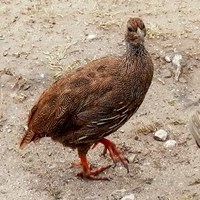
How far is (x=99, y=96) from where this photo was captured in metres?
5.95

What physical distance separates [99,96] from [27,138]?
31.5 inches

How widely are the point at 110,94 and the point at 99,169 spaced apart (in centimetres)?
88

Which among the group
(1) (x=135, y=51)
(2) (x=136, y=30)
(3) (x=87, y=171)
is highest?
(2) (x=136, y=30)

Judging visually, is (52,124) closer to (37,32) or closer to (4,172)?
(4,172)

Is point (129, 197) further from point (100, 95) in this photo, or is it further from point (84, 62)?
point (84, 62)

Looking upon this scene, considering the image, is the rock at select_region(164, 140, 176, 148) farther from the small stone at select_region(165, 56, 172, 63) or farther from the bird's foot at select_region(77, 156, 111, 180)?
the small stone at select_region(165, 56, 172, 63)

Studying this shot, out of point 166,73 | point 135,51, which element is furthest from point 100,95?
point 166,73

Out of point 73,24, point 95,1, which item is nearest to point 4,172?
point 73,24

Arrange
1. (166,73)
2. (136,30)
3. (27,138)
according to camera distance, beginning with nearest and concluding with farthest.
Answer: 1. (136,30)
2. (27,138)
3. (166,73)

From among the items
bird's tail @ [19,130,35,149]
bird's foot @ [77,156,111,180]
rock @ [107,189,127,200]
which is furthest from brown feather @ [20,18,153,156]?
rock @ [107,189,127,200]

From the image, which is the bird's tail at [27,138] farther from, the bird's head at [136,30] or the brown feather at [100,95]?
the bird's head at [136,30]

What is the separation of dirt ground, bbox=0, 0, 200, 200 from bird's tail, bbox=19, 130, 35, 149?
0.27m

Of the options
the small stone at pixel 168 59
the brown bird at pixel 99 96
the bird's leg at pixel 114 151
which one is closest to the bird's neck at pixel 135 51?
the brown bird at pixel 99 96

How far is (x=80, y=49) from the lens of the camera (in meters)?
7.83
